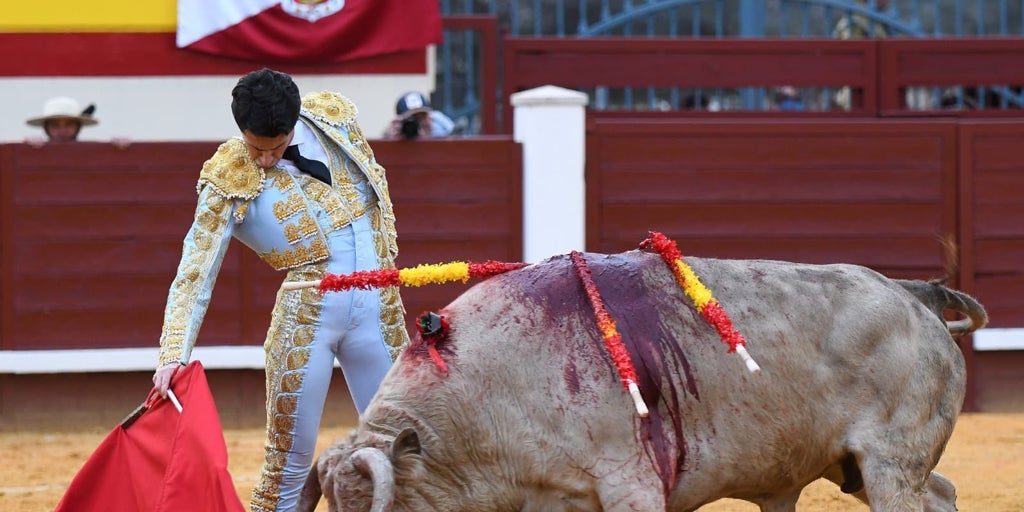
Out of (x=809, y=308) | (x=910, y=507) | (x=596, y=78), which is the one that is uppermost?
(x=596, y=78)

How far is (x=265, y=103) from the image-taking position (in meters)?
2.93

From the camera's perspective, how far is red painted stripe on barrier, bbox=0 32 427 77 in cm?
773

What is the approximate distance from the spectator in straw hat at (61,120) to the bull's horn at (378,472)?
4683 mm

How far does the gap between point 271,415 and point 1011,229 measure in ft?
15.4

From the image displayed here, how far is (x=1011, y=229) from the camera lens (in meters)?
6.92

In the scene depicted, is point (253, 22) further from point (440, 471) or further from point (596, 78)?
point (440, 471)

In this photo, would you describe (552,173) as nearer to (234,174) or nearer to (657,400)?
(234,174)

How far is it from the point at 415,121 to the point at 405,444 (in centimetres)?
413

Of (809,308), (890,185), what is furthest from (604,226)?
(809,308)

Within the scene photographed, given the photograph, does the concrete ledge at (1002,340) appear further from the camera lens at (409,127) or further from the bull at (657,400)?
the bull at (657,400)

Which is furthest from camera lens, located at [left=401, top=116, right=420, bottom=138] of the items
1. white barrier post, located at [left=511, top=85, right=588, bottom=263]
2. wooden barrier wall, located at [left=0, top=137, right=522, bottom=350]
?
white barrier post, located at [left=511, top=85, right=588, bottom=263]

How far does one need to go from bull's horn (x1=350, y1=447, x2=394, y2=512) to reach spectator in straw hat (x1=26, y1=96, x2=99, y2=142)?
4.68 metres

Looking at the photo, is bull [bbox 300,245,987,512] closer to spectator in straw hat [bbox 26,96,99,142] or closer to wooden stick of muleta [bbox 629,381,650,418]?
wooden stick of muleta [bbox 629,381,650,418]

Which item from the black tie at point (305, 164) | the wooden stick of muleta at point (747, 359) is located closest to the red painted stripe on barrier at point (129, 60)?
the black tie at point (305, 164)
